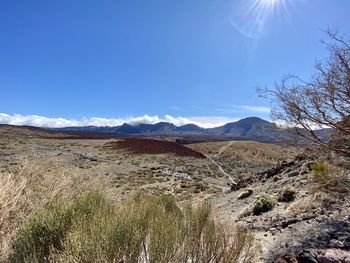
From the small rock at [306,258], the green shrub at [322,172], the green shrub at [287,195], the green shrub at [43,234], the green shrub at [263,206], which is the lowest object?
the green shrub at [263,206]

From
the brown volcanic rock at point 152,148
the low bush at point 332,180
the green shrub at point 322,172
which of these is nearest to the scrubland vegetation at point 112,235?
the low bush at point 332,180

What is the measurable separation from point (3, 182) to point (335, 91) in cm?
806

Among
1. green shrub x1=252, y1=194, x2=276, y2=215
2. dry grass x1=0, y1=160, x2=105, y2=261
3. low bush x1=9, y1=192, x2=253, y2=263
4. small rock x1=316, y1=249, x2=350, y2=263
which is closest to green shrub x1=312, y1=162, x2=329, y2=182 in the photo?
green shrub x1=252, y1=194, x2=276, y2=215

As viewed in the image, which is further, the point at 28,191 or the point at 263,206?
the point at 263,206

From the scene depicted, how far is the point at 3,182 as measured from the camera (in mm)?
7336

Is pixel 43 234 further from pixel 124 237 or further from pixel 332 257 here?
pixel 332 257

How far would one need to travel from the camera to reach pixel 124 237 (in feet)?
15.4

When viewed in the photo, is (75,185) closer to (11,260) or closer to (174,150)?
(11,260)

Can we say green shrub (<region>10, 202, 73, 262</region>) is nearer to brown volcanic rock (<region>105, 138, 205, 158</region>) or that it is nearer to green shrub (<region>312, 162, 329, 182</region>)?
green shrub (<region>312, 162, 329, 182</region>)

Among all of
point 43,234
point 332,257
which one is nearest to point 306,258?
point 332,257

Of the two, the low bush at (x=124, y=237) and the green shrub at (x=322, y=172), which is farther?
the green shrub at (x=322, y=172)

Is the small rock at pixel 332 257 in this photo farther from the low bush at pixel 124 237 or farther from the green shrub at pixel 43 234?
the green shrub at pixel 43 234

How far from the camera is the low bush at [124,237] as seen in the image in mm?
4566

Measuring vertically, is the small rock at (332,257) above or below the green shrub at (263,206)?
above
